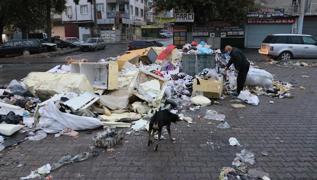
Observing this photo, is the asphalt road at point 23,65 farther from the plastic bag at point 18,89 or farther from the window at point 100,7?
the window at point 100,7

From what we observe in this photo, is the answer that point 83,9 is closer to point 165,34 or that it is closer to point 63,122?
point 165,34

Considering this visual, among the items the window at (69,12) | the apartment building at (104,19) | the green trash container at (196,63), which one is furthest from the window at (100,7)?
the green trash container at (196,63)

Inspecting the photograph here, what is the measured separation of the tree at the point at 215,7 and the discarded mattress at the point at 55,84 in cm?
2216

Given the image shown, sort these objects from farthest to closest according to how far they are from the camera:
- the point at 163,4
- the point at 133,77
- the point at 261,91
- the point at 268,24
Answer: the point at 268,24 < the point at 163,4 < the point at 261,91 < the point at 133,77

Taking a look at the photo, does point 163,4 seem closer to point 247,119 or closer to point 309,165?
point 247,119

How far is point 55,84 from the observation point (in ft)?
31.2

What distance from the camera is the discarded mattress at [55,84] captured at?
9.15m

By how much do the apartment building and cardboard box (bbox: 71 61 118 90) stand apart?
4963 cm

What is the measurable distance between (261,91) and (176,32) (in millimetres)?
23206

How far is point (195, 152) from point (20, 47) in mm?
27928

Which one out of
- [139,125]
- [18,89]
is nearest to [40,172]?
[139,125]

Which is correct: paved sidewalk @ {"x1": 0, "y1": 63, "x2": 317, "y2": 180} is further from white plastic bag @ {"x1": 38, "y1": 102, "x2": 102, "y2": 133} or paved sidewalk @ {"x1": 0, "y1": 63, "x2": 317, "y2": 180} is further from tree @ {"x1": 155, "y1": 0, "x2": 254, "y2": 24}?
tree @ {"x1": 155, "y1": 0, "x2": 254, "y2": 24}

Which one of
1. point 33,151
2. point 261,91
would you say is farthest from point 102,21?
point 33,151

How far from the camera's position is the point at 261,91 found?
11133mm
